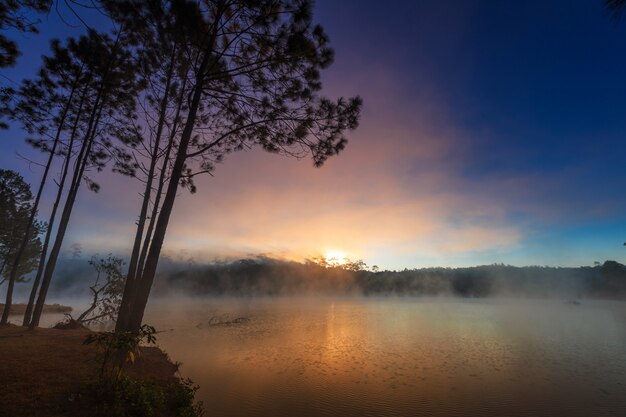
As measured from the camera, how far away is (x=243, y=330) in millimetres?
27734

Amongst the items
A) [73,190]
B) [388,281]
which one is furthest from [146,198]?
[388,281]

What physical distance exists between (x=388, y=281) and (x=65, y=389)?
13806 cm

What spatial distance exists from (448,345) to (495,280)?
130 meters

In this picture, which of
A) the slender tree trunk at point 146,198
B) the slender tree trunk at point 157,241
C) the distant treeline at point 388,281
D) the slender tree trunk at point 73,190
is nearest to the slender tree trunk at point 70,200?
the slender tree trunk at point 73,190

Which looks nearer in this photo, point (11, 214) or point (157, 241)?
point (157, 241)

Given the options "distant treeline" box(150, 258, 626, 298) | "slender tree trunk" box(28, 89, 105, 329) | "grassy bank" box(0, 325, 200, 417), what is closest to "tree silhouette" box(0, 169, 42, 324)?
"slender tree trunk" box(28, 89, 105, 329)

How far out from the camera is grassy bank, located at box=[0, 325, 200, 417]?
591cm

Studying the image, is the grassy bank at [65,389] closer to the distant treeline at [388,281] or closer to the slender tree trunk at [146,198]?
the slender tree trunk at [146,198]

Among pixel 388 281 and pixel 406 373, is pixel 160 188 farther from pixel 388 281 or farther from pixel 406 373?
pixel 388 281

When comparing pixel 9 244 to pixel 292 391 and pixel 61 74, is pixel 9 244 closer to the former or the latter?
pixel 61 74

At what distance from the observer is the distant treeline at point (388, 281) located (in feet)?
369

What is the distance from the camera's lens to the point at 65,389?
22.4 feet

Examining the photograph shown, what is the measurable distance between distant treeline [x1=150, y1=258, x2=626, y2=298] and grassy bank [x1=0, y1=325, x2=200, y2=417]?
11212 cm

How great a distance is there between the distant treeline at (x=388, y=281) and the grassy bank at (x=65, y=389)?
112 m
